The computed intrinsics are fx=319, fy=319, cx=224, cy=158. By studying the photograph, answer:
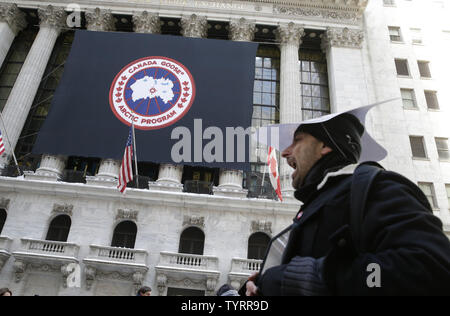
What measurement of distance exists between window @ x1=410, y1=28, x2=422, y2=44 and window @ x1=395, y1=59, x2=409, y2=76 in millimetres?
2237

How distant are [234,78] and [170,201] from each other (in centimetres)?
981

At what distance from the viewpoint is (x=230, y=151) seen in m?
20.0

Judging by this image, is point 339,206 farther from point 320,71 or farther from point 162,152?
point 320,71

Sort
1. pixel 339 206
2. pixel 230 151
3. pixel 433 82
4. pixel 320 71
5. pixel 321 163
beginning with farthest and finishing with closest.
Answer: pixel 320 71 < pixel 433 82 < pixel 230 151 < pixel 321 163 < pixel 339 206

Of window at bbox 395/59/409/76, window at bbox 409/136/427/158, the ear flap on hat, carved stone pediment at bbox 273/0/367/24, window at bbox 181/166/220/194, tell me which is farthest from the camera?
carved stone pediment at bbox 273/0/367/24

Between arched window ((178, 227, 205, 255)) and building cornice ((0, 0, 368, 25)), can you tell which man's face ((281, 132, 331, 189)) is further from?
building cornice ((0, 0, 368, 25))

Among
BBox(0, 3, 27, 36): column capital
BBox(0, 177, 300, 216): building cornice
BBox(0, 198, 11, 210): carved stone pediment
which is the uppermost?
BBox(0, 3, 27, 36): column capital

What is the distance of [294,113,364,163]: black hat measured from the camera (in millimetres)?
2188

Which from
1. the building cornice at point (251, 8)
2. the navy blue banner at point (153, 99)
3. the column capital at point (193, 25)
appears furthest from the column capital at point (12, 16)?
the column capital at point (193, 25)

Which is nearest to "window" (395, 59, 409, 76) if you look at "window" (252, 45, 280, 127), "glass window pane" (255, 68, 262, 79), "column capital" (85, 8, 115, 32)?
"window" (252, 45, 280, 127)

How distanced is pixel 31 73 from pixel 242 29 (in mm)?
16015

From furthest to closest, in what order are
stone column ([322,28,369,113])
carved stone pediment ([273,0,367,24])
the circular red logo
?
1. carved stone pediment ([273,0,367,24])
2. stone column ([322,28,369,113])
3. the circular red logo

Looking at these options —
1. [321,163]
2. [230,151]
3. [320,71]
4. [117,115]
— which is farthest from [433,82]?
[321,163]

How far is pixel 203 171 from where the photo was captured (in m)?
21.7
